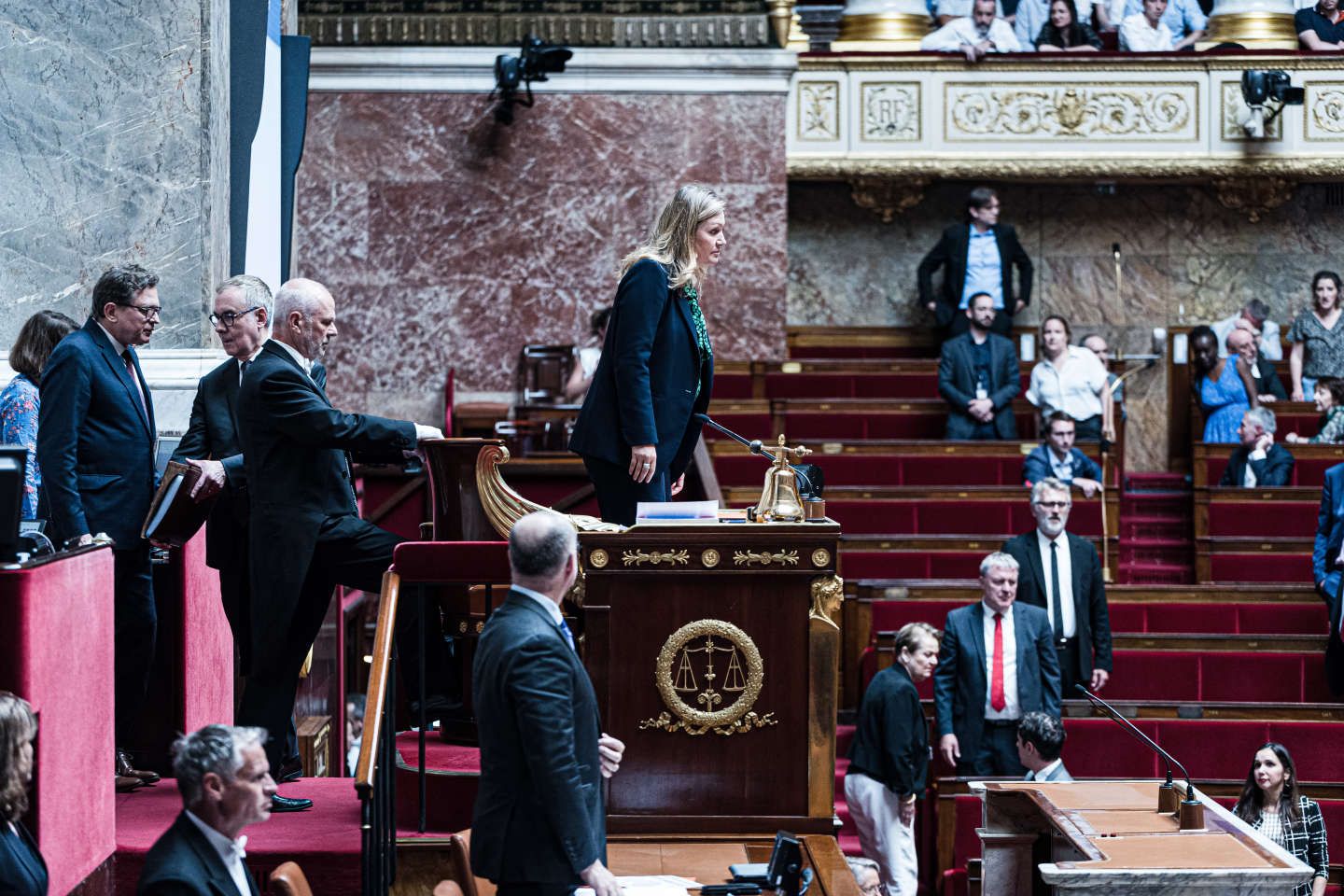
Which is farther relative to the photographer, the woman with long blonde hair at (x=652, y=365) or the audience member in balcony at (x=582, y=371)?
the audience member in balcony at (x=582, y=371)

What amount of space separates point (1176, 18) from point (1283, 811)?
28.4 feet

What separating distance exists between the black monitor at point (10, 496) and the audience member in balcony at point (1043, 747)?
3.83 meters

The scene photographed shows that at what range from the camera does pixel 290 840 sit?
414cm

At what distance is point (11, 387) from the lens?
4664 millimetres

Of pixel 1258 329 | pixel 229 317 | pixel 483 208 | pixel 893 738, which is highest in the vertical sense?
pixel 483 208

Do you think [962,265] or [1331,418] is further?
[962,265]

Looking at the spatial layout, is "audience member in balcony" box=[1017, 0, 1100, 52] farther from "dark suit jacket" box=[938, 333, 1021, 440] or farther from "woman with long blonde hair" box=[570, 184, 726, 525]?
"woman with long blonde hair" box=[570, 184, 726, 525]

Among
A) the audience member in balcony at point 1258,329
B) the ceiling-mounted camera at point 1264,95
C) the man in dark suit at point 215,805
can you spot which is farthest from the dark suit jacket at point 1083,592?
the ceiling-mounted camera at point 1264,95

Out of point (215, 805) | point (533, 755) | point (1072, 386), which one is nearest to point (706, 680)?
point (533, 755)

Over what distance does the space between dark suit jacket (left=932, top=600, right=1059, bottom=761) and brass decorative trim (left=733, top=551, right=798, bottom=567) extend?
2915 millimetres

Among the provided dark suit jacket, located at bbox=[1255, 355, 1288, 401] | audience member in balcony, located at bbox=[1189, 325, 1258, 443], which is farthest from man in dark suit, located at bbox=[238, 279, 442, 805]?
dark suit jacket, located at bbox=[1255, 355, 1288, 401]

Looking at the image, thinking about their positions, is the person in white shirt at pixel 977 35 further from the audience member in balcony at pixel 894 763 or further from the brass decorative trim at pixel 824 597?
the brass decorative trim at pixel 824 597

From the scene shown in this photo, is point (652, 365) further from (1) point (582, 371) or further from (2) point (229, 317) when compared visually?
(1) point (582, 371)

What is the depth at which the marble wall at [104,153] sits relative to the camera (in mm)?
5695
